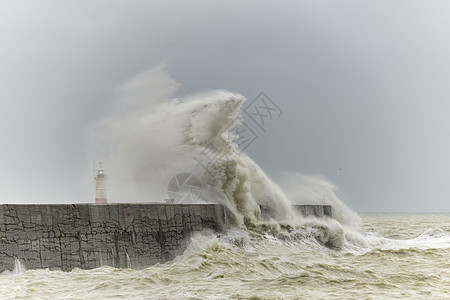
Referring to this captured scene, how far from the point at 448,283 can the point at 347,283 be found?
1203 mm

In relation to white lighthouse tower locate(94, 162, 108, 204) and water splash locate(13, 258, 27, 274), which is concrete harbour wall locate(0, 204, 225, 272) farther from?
white lighthouse tower locate(94, 162, 108, 204)

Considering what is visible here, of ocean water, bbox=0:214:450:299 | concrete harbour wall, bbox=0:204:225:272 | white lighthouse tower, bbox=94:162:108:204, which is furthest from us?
white lighthouse tower, bbox=94:162:108:204

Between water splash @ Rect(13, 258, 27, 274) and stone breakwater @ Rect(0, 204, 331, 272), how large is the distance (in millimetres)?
34

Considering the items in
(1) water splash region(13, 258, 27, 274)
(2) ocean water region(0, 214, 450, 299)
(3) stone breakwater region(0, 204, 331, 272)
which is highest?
(3) stone breakwater region(0, 204, 331, 272)

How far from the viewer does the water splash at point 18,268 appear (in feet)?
18.3

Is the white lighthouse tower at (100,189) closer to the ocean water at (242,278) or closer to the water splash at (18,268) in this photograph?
the ocean water at (242,278)

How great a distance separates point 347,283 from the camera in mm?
5223

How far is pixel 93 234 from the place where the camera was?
6.45m

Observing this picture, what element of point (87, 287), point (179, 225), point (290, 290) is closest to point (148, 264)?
point (179, 225)

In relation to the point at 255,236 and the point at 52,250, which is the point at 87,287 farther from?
the point at 255,236

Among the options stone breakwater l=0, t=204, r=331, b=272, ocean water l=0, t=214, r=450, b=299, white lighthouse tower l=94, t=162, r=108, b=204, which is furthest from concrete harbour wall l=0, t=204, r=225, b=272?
white lighthouse tower l=94, t=162, r=108, b=204

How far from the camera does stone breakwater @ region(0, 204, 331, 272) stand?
5.77 meters

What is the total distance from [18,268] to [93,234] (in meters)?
1.09

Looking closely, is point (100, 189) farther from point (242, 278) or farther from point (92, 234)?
point (242, 278)
